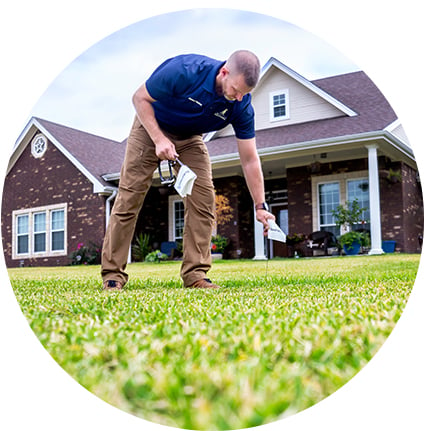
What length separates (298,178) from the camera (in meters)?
9.34

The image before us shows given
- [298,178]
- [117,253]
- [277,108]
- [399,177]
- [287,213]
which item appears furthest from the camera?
[287,213]

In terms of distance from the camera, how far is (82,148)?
5895 mm

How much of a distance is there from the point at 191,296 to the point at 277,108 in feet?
10.6

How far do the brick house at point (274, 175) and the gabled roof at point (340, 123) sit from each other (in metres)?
0.02

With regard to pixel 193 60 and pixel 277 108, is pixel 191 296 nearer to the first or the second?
pixel 193 60

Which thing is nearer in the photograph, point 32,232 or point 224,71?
point 224,71

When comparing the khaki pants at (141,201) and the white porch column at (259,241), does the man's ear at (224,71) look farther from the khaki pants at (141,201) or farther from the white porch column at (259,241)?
the white porch column at (259,241)

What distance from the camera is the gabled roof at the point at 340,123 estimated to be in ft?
15.7

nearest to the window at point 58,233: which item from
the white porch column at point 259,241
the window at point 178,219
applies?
the white porch column at point 259,241

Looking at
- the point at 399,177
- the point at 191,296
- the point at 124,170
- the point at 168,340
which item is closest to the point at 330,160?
the point at 399,177

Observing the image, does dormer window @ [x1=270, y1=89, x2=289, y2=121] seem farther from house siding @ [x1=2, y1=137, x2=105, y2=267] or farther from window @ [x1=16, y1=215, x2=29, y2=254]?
window @ [x1=16, y1=215, x2=29, y2=254]

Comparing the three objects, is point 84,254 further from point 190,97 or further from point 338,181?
point 338,181

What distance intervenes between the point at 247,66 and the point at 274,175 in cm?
603

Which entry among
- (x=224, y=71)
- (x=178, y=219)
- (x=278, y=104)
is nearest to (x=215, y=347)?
(x=224, y=71)
